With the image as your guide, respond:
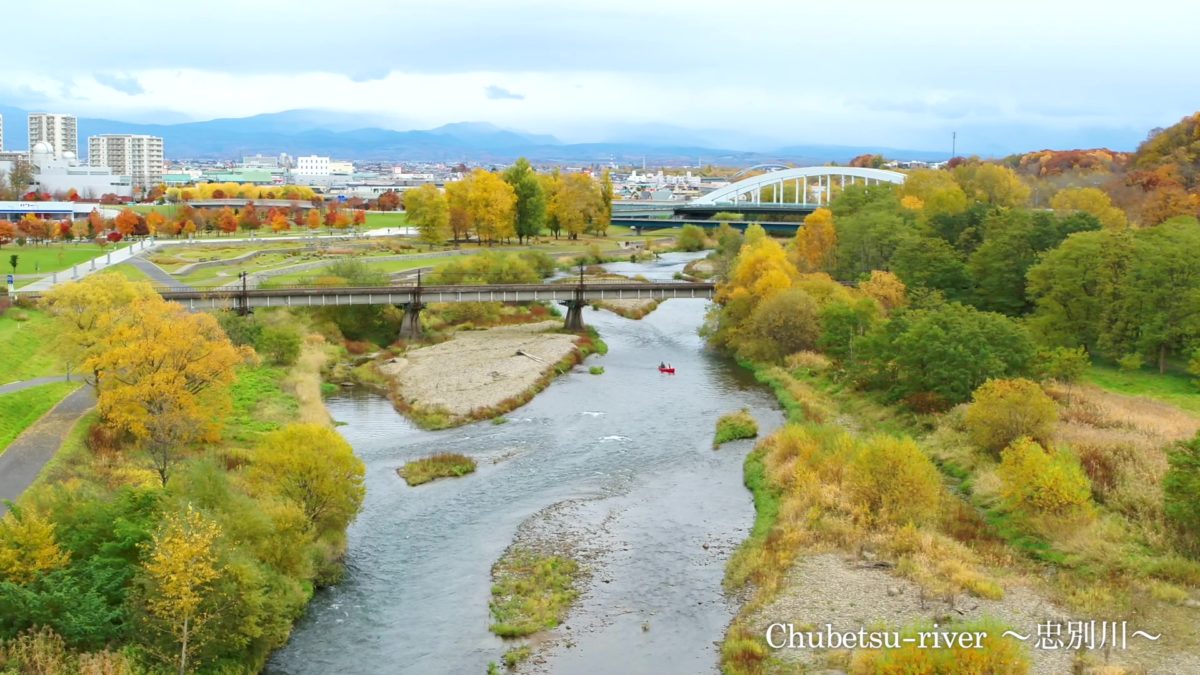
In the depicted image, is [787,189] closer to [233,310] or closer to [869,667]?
[233,310]

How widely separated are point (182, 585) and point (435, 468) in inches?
620

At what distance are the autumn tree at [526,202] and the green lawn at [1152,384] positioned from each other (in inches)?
2684

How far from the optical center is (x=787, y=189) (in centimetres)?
16112

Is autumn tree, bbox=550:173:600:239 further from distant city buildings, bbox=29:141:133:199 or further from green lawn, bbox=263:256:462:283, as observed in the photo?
distant city buildings, bbox=29:141:133:199

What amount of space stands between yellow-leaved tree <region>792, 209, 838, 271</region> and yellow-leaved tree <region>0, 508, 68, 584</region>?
61.3 metres

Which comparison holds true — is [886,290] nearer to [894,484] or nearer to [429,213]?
[894,484]

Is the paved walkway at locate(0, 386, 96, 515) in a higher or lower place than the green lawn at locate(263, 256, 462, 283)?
lower

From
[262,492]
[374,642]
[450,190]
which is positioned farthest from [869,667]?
[450,190]

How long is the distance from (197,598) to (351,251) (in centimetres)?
7538

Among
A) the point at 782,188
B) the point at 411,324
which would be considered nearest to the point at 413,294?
the point at 411,324

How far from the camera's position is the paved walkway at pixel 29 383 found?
127 feet

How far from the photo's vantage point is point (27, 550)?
22016mm

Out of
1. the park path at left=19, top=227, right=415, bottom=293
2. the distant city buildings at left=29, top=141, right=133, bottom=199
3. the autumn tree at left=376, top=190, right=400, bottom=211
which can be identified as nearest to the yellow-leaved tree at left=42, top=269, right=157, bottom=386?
the park path at left=19, top=227, right=415, bottom=293

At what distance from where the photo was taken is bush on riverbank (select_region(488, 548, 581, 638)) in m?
25.3
